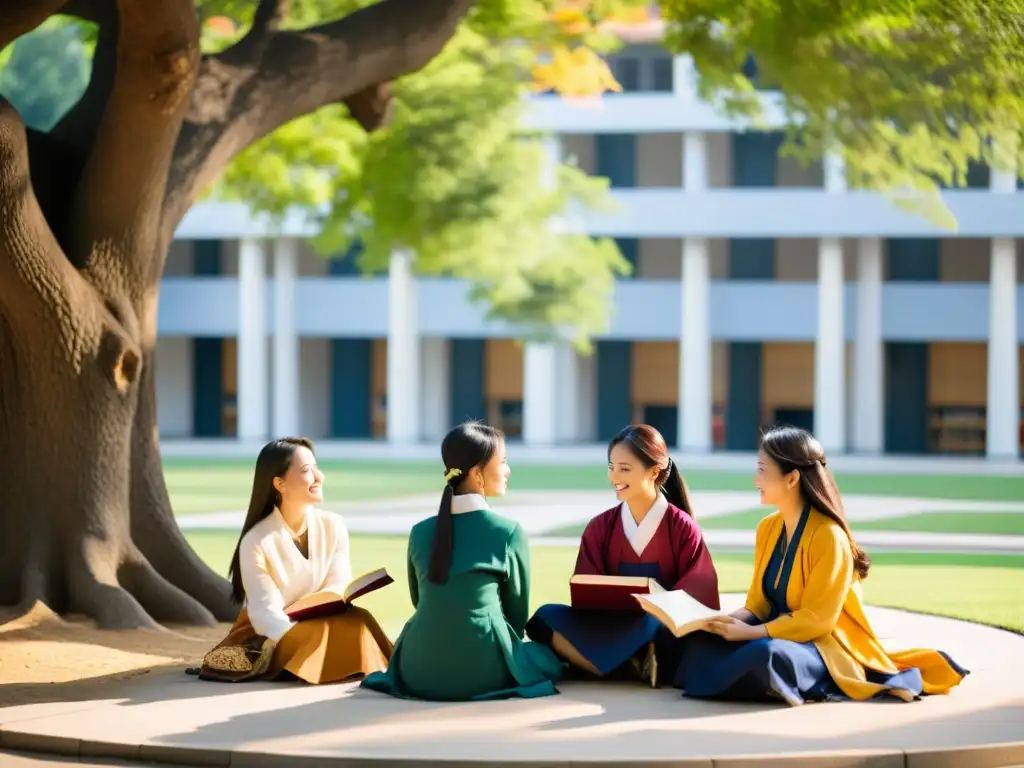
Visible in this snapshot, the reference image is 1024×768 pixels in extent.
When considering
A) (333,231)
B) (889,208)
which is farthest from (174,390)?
(333,231)

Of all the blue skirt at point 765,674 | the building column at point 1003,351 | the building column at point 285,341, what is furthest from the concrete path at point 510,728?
the building column at point 285,341

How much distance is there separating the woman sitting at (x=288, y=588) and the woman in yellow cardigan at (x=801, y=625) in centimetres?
179

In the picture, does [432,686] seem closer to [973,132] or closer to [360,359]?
[973,132]

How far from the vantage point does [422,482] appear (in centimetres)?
3212

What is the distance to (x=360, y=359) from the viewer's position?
170 feet

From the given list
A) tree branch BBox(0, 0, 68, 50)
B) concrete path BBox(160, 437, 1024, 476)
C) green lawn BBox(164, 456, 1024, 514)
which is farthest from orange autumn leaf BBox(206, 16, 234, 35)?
concrete path BBox(160, 437, 1024, 476)

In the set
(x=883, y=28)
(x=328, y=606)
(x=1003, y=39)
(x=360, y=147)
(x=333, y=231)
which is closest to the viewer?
(x=328, y=606)

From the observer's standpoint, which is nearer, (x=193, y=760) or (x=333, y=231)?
(x=193, y=760)

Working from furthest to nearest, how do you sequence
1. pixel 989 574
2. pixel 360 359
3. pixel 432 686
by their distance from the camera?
pixel 360 359 → pixel 989 574 → pixel 432 686

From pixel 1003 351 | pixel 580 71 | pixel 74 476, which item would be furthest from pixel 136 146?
pixel 1003 351

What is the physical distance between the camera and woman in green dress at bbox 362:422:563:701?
8.38 meters

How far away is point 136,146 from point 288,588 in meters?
3.61

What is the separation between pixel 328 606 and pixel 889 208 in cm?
3691

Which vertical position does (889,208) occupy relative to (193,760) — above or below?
above
